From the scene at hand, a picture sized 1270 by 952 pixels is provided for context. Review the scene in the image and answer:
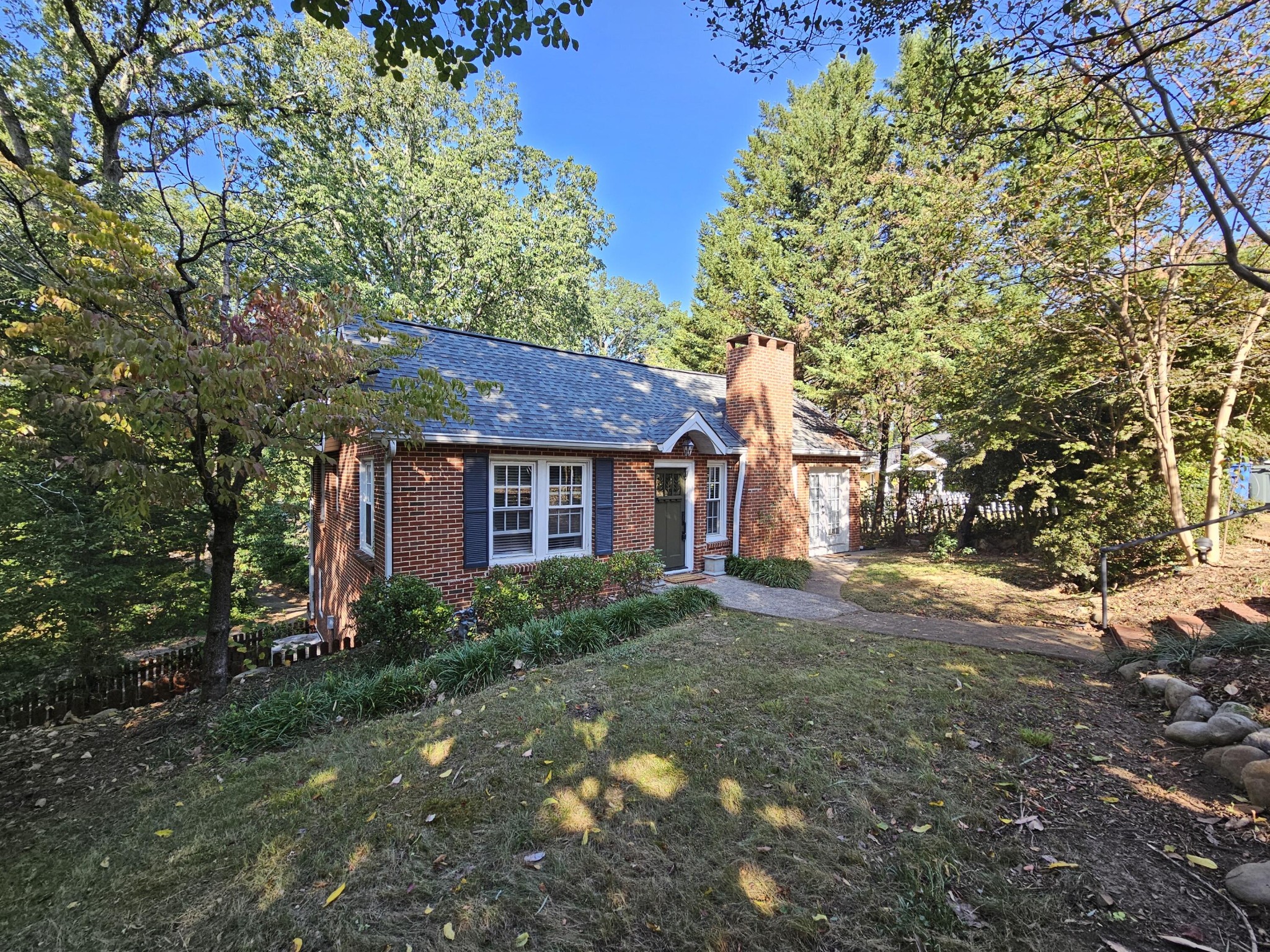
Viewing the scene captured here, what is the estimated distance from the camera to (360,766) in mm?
4031

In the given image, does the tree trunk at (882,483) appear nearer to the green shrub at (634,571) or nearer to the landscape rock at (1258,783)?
the green shrub at (634,571)

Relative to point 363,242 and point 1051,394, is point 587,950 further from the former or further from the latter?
point 363,242

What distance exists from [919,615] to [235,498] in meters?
9.29

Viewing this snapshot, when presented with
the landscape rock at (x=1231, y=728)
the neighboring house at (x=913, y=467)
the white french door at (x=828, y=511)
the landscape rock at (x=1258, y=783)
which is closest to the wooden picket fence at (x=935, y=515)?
the neighboring house at (x=913, y=467)

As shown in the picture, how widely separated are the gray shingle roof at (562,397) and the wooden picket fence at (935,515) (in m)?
3.76

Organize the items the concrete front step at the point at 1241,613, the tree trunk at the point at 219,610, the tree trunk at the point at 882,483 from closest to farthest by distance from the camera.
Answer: the concrete front step at the point at 1241,613 < the tree trunk at the point at 219,610 < the tree trunk at the point at 882,483

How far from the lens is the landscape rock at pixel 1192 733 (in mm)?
3662

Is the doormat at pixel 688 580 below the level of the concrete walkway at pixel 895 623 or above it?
above

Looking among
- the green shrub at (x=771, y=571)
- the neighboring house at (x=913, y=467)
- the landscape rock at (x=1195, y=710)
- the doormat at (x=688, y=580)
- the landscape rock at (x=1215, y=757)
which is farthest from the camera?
the neighboring house at (x=913, y=467)

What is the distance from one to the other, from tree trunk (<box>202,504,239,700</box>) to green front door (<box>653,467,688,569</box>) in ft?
22.5

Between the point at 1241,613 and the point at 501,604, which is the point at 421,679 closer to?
the point at 501,604

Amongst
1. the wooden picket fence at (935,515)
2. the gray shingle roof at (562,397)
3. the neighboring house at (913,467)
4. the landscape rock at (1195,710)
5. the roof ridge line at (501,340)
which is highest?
the roof ridge line at (501,340)

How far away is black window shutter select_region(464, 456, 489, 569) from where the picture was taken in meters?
8.09

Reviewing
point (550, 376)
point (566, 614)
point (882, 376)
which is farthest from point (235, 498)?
point (882, 376)
